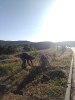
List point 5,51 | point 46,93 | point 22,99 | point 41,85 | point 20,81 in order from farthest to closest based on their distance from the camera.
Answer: point 5,51
point 20,81
point 41,85
point 46,93
point 22,99

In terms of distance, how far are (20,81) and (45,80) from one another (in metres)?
1.37

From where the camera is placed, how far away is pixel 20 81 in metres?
9.52

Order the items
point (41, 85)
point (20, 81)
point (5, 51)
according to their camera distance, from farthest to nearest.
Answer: point (5, 51)
point (20, 81)
point (41, 85)

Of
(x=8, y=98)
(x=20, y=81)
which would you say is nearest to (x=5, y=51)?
(x=20, y=81)

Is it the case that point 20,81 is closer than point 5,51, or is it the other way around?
point 20,81

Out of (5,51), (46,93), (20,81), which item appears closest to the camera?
(46,93)

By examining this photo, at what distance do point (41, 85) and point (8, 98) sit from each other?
2.29m

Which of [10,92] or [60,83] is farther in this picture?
[60,83]

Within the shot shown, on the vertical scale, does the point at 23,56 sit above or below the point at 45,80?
above

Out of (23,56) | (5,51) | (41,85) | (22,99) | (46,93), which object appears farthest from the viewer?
(5,51)

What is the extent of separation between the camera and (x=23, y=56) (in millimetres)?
13391

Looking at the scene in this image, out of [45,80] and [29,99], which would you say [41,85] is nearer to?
[45,80]

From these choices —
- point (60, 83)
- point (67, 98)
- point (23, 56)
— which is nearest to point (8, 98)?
point (67, 98)

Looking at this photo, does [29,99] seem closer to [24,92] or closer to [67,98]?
[24,92]
